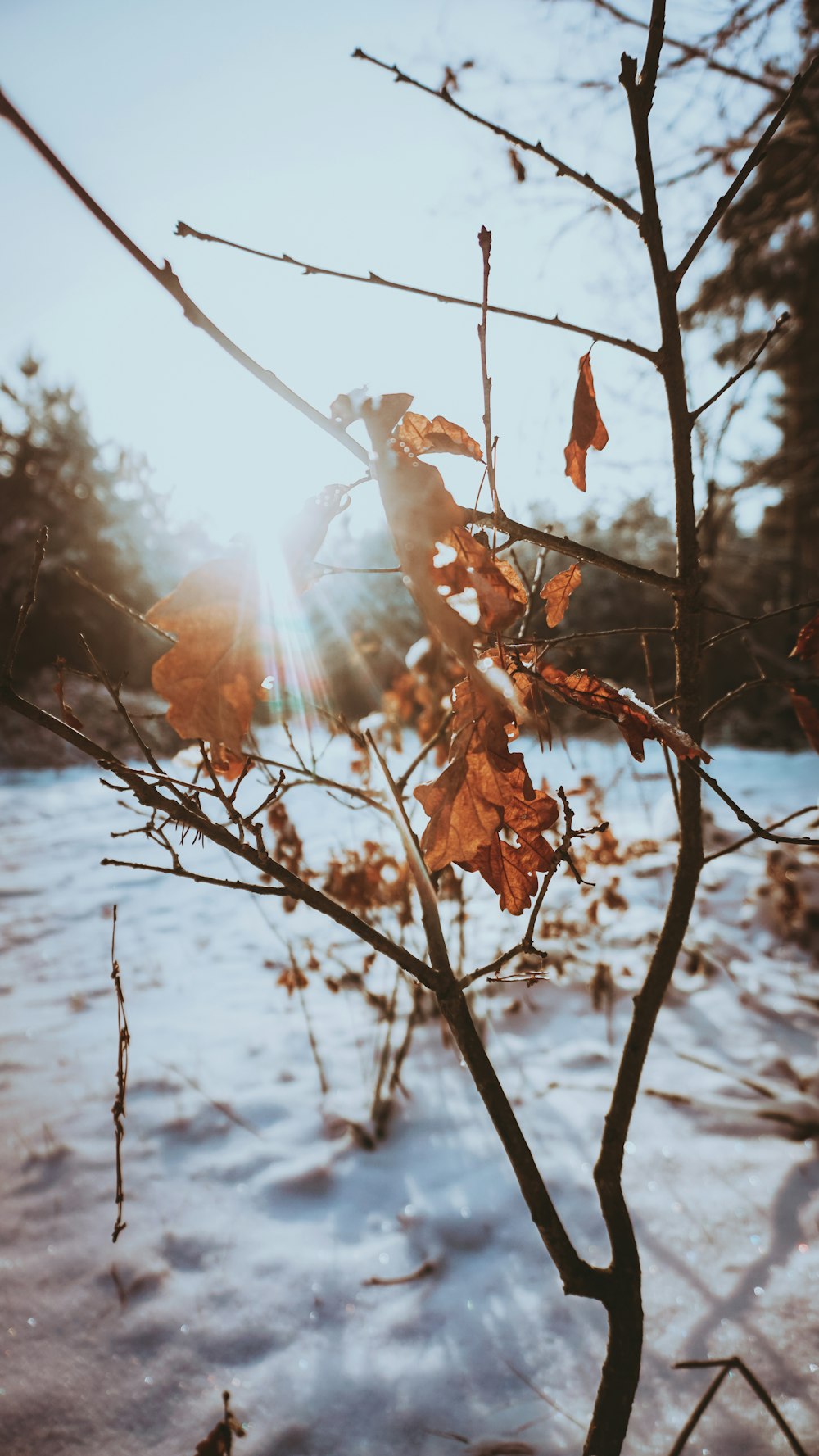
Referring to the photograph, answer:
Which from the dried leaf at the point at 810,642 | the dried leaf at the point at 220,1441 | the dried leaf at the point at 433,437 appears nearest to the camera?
A: the dried leaf at the point at 433,437

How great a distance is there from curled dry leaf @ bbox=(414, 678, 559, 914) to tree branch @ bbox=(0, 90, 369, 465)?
270 millimetres

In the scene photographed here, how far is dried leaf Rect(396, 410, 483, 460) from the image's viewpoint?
66cm

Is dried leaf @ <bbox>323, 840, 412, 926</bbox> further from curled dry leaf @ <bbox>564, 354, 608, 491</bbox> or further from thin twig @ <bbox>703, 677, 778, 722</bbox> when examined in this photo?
curled dry leaf @ <bbox>564, 354, 608, 491</bbox>

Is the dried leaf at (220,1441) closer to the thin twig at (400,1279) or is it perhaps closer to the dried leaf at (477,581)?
the thin twig at (400,1279)

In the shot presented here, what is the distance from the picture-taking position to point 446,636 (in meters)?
0.49

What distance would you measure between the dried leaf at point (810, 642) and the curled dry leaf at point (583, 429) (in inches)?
13.2

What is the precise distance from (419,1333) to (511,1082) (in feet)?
2.71

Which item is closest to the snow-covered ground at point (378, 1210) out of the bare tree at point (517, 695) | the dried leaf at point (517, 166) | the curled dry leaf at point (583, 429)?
the bare tree at point (517, 695)

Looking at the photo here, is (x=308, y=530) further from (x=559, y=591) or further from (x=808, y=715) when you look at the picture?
(x=808, y=715)

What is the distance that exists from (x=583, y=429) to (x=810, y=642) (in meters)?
0.38

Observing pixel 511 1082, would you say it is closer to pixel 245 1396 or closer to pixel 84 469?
pixel 245 1396

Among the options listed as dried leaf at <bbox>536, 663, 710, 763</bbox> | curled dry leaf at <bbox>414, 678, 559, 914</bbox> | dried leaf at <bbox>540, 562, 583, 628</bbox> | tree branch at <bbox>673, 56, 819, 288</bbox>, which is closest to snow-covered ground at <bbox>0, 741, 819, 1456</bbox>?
curled dry leaf at <bbox>414, 678, 559, 914</bbox>

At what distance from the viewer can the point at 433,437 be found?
0.67m

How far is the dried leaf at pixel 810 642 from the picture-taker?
31.6 inches
